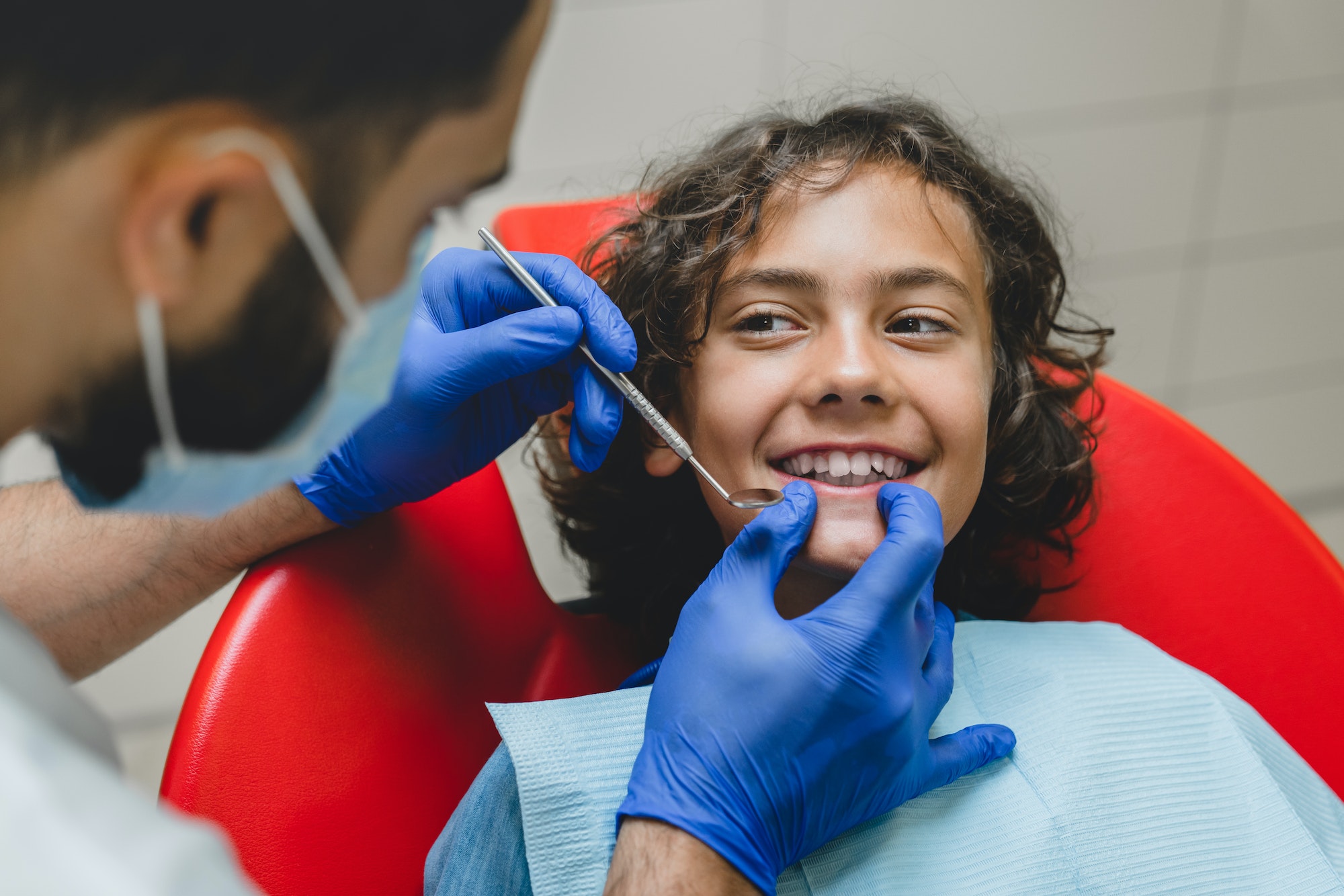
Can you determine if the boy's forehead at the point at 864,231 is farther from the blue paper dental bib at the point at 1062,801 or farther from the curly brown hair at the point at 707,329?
the blue paper dental bib at the point at 1062,801

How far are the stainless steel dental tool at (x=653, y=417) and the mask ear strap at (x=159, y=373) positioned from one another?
1.56 ft

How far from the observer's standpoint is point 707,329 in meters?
1.06

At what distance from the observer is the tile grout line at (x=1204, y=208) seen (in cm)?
211

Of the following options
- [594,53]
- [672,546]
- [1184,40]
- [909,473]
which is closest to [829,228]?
[909,473]

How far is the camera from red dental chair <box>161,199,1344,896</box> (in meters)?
0.88

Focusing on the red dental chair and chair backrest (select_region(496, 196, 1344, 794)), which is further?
chair backrest (select_region(496, 196, 1344, 794))

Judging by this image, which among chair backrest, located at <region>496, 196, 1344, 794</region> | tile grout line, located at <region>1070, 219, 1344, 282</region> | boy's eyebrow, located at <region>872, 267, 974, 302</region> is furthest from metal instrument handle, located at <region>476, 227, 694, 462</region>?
tile grout line, located at <region>1070, 219, 1344, 282</region>

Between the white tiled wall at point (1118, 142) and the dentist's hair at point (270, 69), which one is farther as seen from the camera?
the white tiled wall at point (1118, 142)

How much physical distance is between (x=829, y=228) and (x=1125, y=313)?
1.61 meters

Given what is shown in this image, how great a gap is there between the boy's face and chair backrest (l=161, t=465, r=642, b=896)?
0.99ft

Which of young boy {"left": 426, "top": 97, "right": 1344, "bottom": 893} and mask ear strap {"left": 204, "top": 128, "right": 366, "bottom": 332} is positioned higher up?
mask ear strap {"left": 204, "top": 128, "right": 366, "bottom": 332}

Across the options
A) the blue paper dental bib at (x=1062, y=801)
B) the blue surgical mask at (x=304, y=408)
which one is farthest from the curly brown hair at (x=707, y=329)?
the blue surgical mask at (x=304, y=408)

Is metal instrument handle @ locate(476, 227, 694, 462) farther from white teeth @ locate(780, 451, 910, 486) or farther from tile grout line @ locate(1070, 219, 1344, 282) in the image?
tile grout line @ locate(1070, 219, 1344, 282)

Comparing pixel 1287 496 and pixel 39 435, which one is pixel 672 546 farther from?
pixel 1287 496
